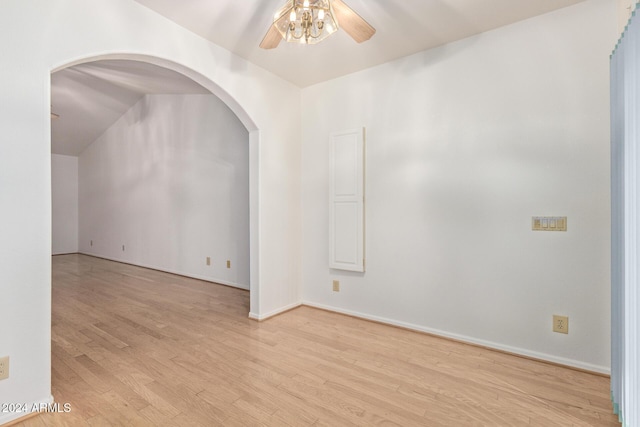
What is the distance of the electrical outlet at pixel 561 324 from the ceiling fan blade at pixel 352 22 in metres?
2.40

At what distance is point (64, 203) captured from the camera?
299 inches

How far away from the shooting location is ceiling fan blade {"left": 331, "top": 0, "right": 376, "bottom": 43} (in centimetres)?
178

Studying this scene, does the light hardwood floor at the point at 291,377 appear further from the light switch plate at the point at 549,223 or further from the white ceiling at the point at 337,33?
the white ceiling at the point at 337,33

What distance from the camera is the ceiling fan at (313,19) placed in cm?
170

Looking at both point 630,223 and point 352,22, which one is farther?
point 352,22

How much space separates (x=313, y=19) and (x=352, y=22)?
0.92 feet

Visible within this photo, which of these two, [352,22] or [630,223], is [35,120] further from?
[630,223]

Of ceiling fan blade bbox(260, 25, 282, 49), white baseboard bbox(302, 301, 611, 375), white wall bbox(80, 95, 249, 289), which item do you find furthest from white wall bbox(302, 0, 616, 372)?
white wall bbox(80, 95, 249, 289)

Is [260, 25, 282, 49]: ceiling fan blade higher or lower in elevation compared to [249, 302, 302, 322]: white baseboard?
higher

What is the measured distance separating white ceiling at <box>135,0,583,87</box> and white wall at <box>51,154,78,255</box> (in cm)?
714

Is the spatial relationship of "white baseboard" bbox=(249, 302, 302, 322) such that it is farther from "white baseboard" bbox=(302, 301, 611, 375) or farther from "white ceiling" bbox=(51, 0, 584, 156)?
"white ceiling" bbox=(51, 0, 584, 156)

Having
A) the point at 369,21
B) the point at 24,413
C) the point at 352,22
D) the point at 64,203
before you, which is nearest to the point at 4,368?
the point at 24,413

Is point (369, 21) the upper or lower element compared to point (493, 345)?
upper

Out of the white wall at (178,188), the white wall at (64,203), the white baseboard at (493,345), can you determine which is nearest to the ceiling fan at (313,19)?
the white baseboard at (493,345)
